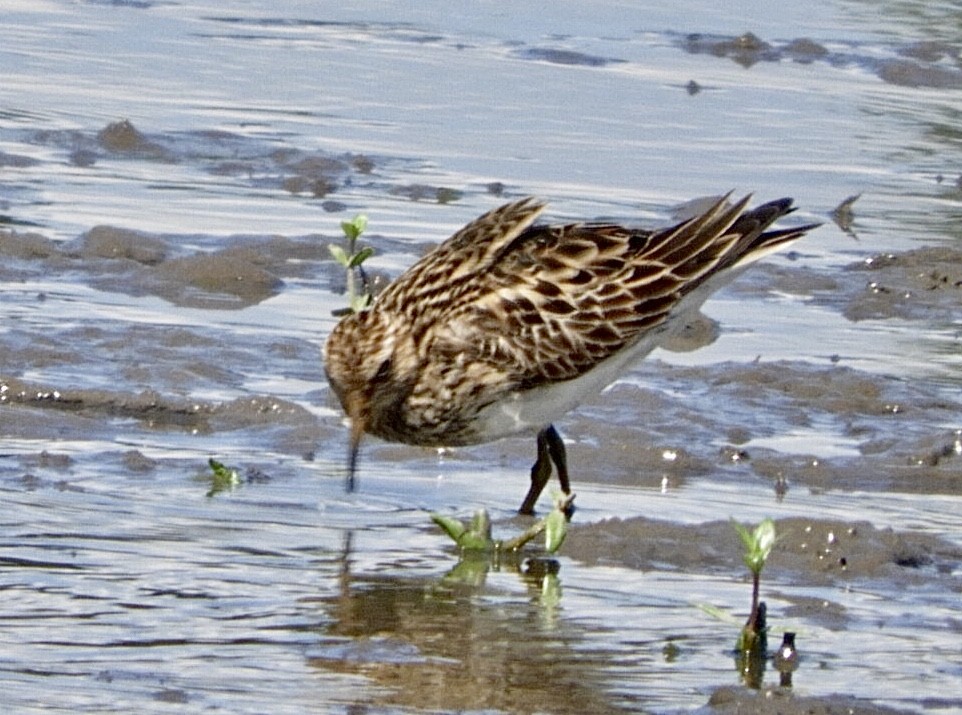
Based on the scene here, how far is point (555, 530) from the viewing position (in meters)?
6.60

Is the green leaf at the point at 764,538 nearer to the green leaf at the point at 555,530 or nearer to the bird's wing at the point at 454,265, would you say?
the green leaf at the point at 555,530

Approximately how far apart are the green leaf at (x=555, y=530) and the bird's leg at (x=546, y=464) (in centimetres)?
78

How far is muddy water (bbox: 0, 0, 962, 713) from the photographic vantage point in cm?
589

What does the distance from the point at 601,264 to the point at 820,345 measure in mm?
1944

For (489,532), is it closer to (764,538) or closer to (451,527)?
(451,527)

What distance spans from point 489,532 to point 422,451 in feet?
4.14

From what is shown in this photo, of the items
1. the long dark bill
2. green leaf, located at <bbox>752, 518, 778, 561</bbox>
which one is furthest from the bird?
green leaf, located at <bbox>752, 518, 778, 561</bbox>

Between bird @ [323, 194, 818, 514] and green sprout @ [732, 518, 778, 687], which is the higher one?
bird @ [323, 194, 818, 514]

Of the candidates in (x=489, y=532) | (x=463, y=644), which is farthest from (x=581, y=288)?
(x=463, y=644)

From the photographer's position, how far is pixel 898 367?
9211 mm

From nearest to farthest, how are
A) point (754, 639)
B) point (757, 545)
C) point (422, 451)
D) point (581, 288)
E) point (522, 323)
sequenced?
1. point (754, 639)
2. point (757, 545)
3. point (522, 323)
4. point (581, 288)
5. point (422, 451)

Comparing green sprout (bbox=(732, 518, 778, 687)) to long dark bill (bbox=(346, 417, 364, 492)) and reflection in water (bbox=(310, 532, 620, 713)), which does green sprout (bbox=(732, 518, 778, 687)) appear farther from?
long dark bill (bbox=(346, 417, 364, 492))

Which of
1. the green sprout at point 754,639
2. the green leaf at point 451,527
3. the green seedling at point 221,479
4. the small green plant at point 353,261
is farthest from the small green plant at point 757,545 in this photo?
the small green plant at point 353,261

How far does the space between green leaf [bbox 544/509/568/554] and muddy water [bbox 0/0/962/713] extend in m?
0.12
